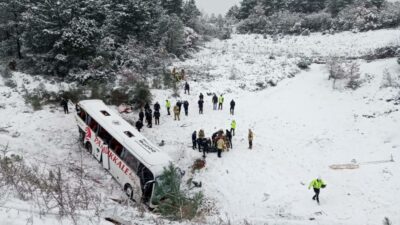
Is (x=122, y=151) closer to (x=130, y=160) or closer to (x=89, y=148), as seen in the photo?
(x=130, y=160)

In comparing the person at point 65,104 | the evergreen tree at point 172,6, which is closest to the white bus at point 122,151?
the person at point 65,104

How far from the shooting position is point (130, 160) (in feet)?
52.9

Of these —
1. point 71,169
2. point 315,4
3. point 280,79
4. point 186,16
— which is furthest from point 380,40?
point 71,169

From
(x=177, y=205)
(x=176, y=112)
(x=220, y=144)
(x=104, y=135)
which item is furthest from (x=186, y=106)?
(x=177, y=205)

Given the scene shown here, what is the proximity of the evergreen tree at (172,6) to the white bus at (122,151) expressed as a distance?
2640 centimetres

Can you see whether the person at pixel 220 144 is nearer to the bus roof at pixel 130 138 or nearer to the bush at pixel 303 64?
the bus roof at pixel 130 138

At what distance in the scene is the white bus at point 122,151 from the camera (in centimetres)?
1516

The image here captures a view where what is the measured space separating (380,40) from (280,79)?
15044mm

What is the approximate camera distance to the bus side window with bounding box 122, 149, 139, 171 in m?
15.8

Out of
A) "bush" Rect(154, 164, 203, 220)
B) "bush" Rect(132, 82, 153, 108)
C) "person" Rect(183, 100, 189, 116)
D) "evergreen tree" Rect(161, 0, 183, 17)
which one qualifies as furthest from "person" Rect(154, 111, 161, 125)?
"evergreen tree" Rect(161, 0, 183, 17)

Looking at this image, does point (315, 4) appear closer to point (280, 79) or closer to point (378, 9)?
point (378, 9)

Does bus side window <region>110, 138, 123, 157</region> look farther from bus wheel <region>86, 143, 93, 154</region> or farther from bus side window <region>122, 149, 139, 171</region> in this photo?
bus wheel <region>86, 143, 93, 154</region>

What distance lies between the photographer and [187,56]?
40.0 m

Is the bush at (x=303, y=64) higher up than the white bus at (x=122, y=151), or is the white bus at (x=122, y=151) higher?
the bush at (x=303, y=64)
